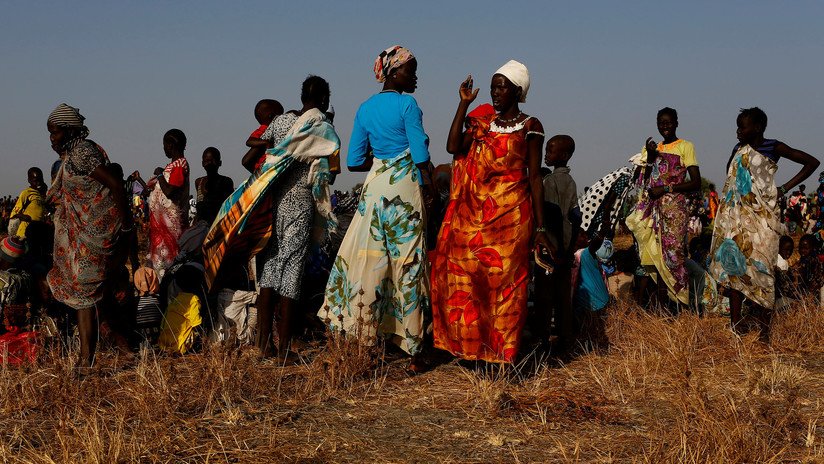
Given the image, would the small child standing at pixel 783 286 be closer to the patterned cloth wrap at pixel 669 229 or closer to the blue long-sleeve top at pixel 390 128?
the patterned cloth wrap at pixel 669 229

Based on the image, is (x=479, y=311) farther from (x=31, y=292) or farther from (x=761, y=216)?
(x=31, y=292)

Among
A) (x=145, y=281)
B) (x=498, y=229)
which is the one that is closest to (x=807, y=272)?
(x=498, y=229)

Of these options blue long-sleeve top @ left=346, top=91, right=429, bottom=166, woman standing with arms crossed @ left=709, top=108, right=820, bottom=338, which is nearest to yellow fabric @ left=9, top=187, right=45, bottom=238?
blue long-sleeve top @ left=346, top=91, right=429, bottom=166

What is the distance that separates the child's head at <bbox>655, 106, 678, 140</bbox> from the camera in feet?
27.6

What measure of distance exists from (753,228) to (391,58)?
3262 mm

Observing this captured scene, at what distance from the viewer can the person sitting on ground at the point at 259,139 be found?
646 centimetres

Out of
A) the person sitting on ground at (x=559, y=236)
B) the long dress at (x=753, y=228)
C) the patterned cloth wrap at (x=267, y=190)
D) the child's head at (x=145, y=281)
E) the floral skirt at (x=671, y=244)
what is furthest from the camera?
the floral skirt at (x=671, y=244)

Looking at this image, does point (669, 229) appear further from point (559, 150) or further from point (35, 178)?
point (35, 178)

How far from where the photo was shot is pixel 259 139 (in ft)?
21.4

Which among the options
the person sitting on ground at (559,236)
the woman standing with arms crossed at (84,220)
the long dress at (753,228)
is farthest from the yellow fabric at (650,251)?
the woman standing with arms crossed at (84,220)

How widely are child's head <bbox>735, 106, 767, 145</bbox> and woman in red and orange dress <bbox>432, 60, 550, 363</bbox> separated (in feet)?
7.96

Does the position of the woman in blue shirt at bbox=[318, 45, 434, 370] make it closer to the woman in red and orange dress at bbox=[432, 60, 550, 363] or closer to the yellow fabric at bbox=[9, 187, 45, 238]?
the woman in red and orange dress at bbox=[432, 60, 550, 363]

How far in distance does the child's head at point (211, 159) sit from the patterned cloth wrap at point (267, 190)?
242 centimetres

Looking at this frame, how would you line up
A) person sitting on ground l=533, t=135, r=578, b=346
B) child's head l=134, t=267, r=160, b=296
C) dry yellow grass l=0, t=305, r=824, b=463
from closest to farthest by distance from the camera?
dry yellow grass l=0, t=305, r=824, b=463 → person sitting on ground l=533, t=135, r=578, b=346 → child's head l=134, t=267, r=160, b=296
